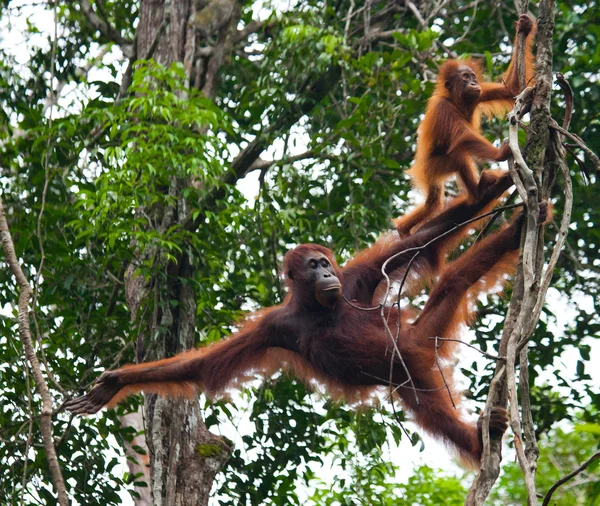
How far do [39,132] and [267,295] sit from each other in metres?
2.10

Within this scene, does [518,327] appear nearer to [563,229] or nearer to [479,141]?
[563,229]

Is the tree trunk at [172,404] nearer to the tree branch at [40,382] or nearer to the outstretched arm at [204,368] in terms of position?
the outstretched arm at [204,368]

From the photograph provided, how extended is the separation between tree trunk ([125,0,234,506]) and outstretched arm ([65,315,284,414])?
0.71ft

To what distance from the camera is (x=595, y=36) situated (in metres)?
6.11

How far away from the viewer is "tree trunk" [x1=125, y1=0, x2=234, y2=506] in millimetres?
5223

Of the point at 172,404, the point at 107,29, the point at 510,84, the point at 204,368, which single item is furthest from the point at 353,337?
the point at 107,29

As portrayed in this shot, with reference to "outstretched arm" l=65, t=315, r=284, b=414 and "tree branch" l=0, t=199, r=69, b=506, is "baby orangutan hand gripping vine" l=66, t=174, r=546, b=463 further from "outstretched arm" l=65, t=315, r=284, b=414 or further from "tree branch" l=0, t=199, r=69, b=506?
"tree branch" l=0, t=199, r=69, b=506

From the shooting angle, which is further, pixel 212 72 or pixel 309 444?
pixel 212 72

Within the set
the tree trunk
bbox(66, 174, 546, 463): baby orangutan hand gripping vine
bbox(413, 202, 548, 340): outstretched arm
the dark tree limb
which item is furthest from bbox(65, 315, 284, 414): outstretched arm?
the dark tree limb

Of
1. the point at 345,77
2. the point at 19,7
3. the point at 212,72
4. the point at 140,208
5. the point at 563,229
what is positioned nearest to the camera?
the point at 563,229

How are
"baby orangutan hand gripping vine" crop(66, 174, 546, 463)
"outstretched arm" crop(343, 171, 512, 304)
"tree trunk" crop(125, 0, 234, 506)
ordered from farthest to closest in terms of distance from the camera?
"tree trunk" crop(125, 0, 234, 506) → "outstretched arm" crop(343, 171, 512, 304) → "baby orangutan hand gripping vine" crop(66, 174, 546, 463)

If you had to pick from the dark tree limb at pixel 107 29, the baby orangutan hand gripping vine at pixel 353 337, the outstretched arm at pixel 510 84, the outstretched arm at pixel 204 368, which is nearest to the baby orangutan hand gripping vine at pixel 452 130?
the outstretched arm at pixel 510 84

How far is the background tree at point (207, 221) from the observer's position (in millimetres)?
5465

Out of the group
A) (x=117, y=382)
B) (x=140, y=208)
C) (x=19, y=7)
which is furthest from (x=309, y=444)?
(x=19, y=7)
